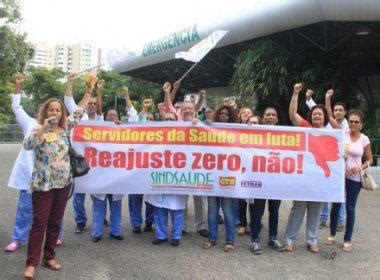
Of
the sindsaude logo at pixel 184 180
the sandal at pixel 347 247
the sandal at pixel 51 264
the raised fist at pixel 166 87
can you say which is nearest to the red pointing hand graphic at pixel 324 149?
the sandal at pixel 347 247

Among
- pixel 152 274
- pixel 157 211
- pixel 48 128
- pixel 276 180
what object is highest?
pixel 48 128

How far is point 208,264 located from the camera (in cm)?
530

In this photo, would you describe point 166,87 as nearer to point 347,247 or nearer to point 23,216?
point 23,216

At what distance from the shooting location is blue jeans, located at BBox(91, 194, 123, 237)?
5.95 metres

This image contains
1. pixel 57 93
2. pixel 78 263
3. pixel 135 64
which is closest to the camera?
pixel 78 263

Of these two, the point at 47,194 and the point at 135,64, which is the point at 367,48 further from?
the point at 47,194

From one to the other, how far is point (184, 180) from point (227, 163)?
0.54 metres

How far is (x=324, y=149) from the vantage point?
5.93 m

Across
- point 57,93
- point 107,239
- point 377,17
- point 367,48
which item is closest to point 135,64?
point 367,48

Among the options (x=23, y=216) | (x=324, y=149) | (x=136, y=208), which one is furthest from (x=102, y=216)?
(x=324, y=149)

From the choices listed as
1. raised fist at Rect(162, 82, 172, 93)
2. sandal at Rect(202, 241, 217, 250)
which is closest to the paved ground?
sandal at Rect(202, 241, 217, 250)

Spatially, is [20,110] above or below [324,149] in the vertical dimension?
above

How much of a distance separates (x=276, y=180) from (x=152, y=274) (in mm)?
1892

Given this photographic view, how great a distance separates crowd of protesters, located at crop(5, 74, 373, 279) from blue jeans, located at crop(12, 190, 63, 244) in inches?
0.4
